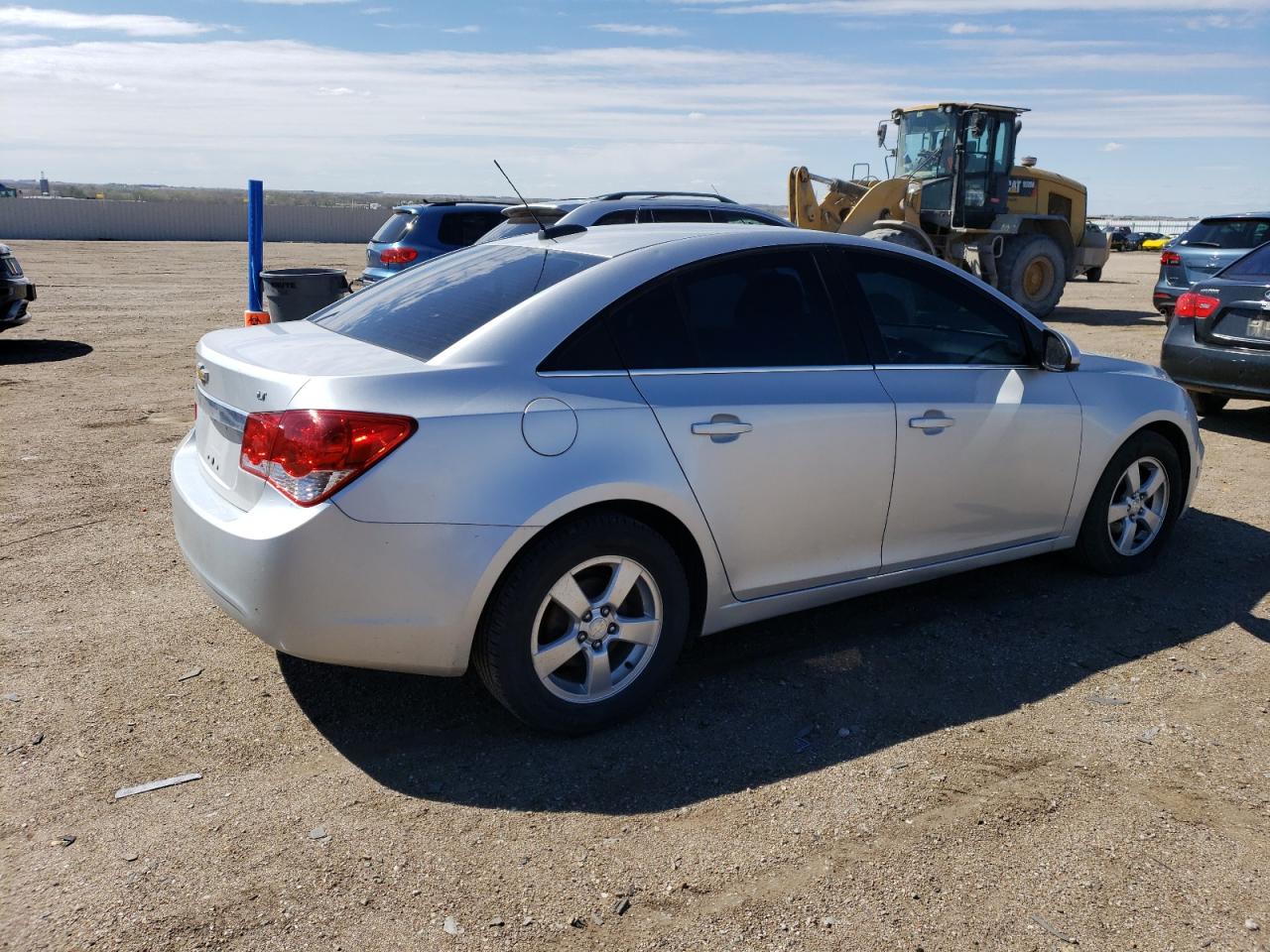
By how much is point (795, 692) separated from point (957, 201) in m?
14.8

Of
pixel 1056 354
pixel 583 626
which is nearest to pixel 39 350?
pixel 583 626

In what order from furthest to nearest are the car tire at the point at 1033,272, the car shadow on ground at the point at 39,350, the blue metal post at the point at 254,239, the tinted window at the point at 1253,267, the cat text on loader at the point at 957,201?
the car tire at the point at 1033,272, the cat text on loader at the point at 957,201, the car shadow on ground at the point at 39,350, the blue metal post at the point at 254,239, the tinted window at the point at 1253,267

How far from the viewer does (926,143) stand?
17.5 meters

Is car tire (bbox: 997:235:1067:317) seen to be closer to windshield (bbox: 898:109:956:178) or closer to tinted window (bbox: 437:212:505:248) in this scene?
windshield (bbox: 898:109:956:178)

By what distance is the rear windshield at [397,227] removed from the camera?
13.6 meters

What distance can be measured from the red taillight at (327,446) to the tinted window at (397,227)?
1078cm

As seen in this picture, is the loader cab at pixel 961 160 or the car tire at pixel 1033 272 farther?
the car tire at pixel 1033 272

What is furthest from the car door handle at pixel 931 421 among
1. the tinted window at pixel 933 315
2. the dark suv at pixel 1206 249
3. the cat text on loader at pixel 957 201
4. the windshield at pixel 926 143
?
the windshield at pixel 926 143

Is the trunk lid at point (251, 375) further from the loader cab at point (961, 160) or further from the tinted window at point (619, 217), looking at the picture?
the loader cab at point (961, 160)

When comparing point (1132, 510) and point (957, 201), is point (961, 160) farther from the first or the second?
point (1132, 510)

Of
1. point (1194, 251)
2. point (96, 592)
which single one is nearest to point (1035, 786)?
point (96, 592)

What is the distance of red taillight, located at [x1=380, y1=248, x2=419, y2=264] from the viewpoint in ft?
43.6

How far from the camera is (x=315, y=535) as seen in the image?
3189 millimetres

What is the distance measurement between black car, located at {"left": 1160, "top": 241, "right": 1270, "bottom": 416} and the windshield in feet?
30.0
